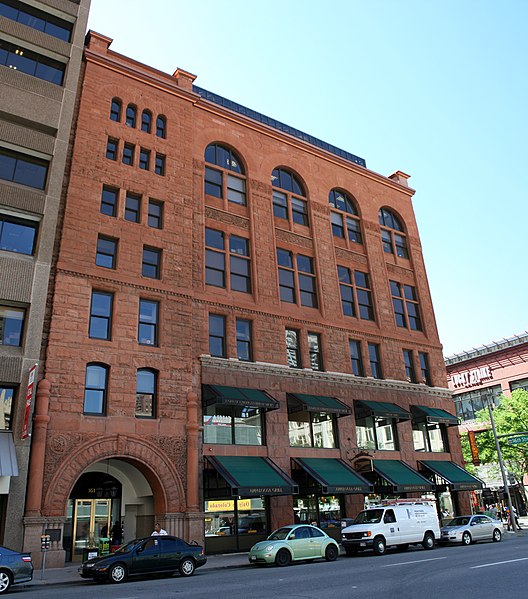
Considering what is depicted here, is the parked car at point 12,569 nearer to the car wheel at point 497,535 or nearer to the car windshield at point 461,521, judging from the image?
the car windshield at point 461,521

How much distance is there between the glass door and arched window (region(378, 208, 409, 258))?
27204mm

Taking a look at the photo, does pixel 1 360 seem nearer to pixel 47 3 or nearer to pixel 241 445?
pixel 241 445

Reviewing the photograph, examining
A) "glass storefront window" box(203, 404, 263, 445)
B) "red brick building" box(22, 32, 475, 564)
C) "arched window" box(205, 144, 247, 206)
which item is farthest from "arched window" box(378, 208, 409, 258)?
"glass storefront window" box(203, 404, 263, 445)

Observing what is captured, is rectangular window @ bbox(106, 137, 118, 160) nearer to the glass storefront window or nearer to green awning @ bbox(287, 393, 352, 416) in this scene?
the glass storefront window

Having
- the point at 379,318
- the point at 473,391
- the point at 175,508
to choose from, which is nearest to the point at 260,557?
the point at 175,508

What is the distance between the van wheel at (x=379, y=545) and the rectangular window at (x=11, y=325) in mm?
17942

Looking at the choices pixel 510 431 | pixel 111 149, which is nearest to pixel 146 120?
pixel 111 149

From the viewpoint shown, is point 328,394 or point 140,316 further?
point 328,394

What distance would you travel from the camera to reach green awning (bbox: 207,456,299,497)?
24.2 meters

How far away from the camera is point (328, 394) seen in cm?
3172

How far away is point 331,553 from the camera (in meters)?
22.0

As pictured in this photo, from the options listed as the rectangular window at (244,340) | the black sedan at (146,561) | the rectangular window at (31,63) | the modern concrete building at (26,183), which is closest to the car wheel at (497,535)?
the rectangular window at (244,340)

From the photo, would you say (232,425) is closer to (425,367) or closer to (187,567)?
(187,567)

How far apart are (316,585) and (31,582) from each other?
9759mm
